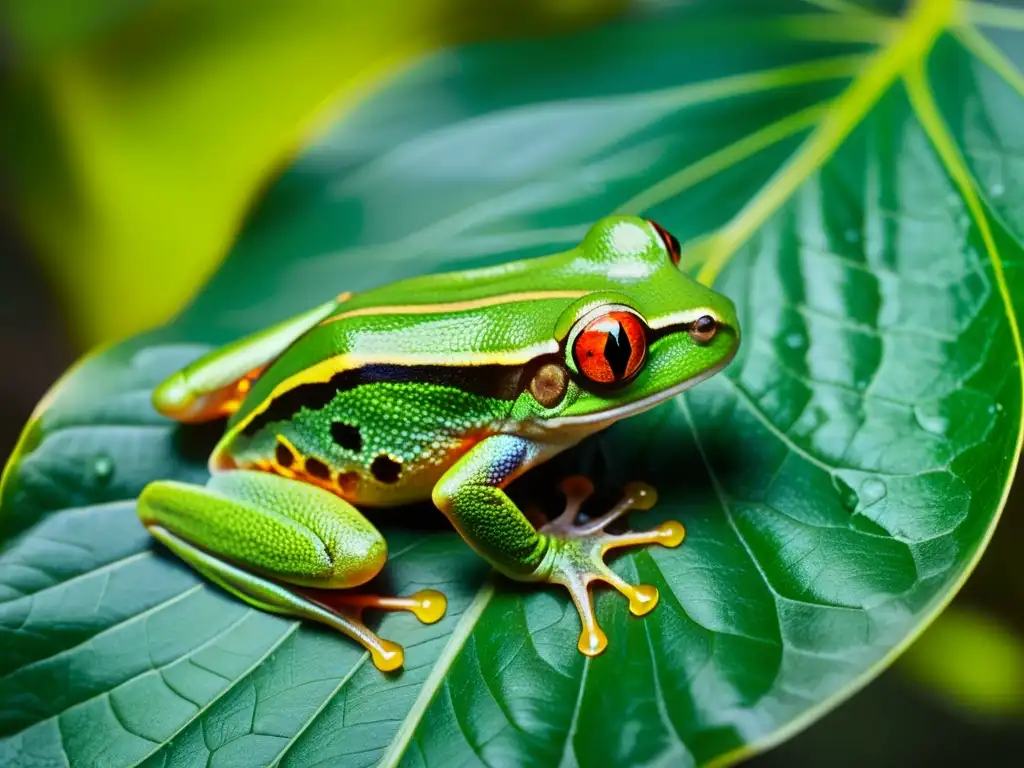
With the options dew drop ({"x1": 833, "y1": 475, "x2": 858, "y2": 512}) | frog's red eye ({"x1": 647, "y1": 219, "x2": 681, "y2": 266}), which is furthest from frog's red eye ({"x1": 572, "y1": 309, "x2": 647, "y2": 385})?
dew drop ({"x1": 833, "y1": 475, "x2": 858, "y2": 512})

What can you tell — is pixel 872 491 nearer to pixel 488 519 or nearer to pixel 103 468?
pixel 488 519

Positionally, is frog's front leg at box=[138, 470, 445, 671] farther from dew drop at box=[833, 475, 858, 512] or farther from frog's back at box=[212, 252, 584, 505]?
dew drop at box=[833, 475, 858, 512]

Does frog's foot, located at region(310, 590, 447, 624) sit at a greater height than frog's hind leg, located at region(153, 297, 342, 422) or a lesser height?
lesser

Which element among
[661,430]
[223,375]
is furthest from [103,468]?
[661,430]

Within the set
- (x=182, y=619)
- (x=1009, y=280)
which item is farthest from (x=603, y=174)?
(x=182, y=619)

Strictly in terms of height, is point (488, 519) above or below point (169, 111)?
below

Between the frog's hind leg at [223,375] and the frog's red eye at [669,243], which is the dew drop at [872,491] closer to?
the frog's red eye at [669,243]

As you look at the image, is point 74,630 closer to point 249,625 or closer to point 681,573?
point 249,625
